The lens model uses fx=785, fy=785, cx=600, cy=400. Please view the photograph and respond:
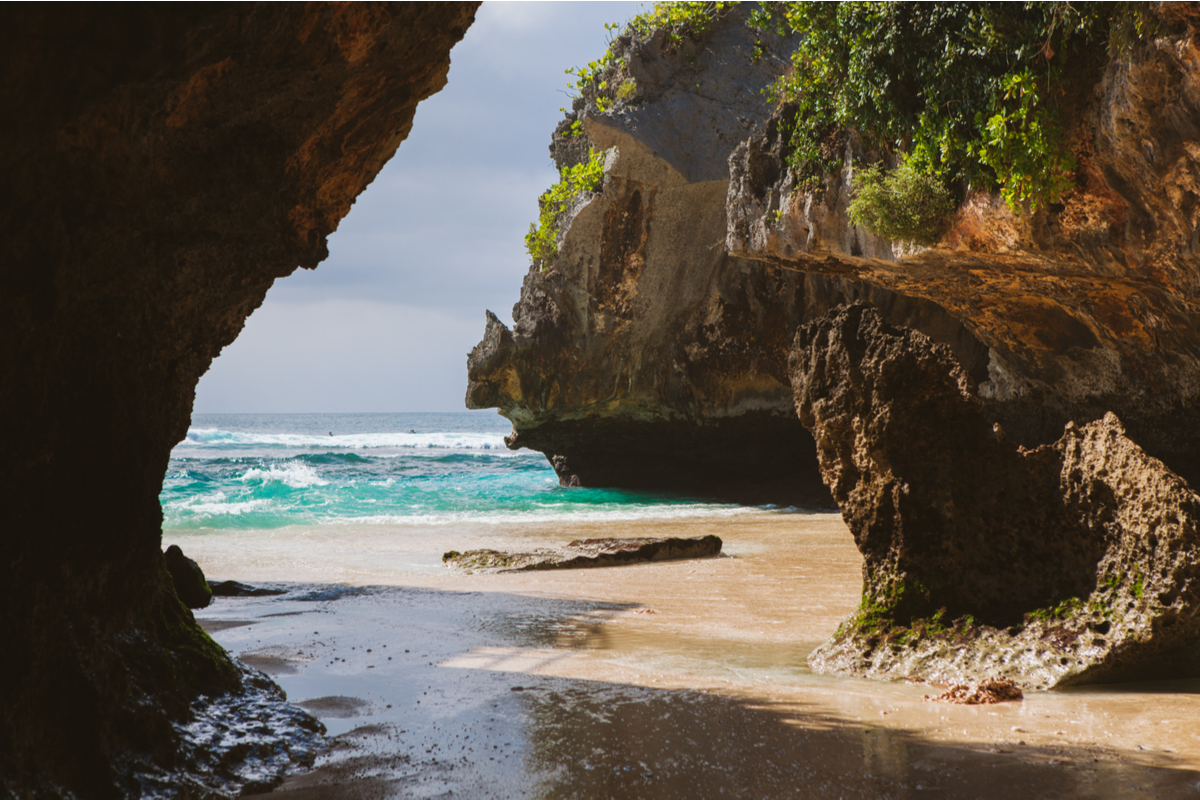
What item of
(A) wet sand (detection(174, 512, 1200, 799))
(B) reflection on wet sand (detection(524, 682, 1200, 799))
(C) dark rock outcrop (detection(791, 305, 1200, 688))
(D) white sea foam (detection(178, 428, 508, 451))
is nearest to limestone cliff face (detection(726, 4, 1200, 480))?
(C) dark rock outcrop (detection(791, 305, 1200, 688))

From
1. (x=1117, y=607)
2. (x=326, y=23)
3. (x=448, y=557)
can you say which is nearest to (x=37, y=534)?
(x=326, y=23)

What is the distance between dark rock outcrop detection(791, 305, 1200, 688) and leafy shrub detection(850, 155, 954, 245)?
4732mm

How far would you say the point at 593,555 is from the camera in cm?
949

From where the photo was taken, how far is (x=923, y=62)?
8492 millimetres

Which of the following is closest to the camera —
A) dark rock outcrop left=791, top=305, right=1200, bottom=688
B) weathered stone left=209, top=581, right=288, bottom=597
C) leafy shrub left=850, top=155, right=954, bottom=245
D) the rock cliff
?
dark rock outcrop left=791, top=305, right=1200, bottom=688

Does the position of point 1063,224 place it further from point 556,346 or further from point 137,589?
point 556,346

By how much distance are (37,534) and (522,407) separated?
61.4 ft

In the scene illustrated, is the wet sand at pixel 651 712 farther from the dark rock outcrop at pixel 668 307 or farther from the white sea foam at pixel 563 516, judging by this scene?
the dark rock outcrop at pixel 668 307

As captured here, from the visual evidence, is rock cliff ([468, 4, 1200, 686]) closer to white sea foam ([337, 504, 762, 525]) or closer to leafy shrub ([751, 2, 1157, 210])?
leafy shrub ([751, 2, 1157, 210])

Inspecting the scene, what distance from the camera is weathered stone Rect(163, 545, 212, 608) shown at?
6469 mm

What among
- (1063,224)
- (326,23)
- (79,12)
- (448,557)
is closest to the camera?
(79,12)

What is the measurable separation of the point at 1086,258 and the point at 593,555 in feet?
20.6

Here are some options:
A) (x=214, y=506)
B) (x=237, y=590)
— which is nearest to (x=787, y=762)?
(x=237, y=590)

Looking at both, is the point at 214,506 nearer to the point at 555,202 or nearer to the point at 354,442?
the point at 555,202
